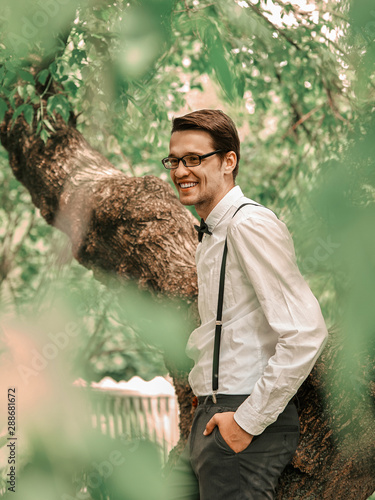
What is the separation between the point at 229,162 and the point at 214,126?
Result: 4.5 inches

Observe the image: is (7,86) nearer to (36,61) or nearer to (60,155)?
(36,61)

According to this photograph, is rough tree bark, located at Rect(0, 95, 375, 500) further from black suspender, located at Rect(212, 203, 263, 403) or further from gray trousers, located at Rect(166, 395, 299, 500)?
black suspender, located at Rect(212, 203, 263, 403)

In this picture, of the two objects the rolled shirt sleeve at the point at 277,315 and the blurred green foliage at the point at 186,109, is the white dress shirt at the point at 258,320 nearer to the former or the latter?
the rolled shirt sleeve at the point at 277,315

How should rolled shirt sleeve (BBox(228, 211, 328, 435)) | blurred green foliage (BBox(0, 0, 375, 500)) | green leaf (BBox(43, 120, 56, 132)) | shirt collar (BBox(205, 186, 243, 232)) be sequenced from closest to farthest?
rolled shirt sleeve (BBox(228, 211, 328, 435)) → shirt collar (BBox(205, 186, 243, 232)) → blurred green foliage (BBox(0, 0, 375, 500)) → green leaf (BBox(43, 120, 56, 132))

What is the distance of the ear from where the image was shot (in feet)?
5.59

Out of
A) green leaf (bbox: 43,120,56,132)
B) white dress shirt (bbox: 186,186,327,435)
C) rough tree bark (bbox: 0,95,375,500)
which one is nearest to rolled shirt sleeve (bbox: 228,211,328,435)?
white dress shirt (bbox: 186,186,327,435)

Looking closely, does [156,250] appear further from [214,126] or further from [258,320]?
[258,320]

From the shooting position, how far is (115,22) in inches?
131

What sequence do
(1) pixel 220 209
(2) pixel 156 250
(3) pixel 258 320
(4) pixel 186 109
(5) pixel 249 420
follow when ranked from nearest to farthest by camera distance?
(5) pixel 249 420 < (3) pixel 258 320 < (1) pixel 220 209 < (2) pixel 156 250 < (4) pixel 186 109

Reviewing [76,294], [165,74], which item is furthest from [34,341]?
[165,74]

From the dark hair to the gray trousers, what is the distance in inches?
27.6

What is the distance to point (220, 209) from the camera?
1.64 m

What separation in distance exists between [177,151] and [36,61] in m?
1.80

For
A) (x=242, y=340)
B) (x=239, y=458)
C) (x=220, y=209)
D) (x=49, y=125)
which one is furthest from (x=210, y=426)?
(x=49, y=125)
